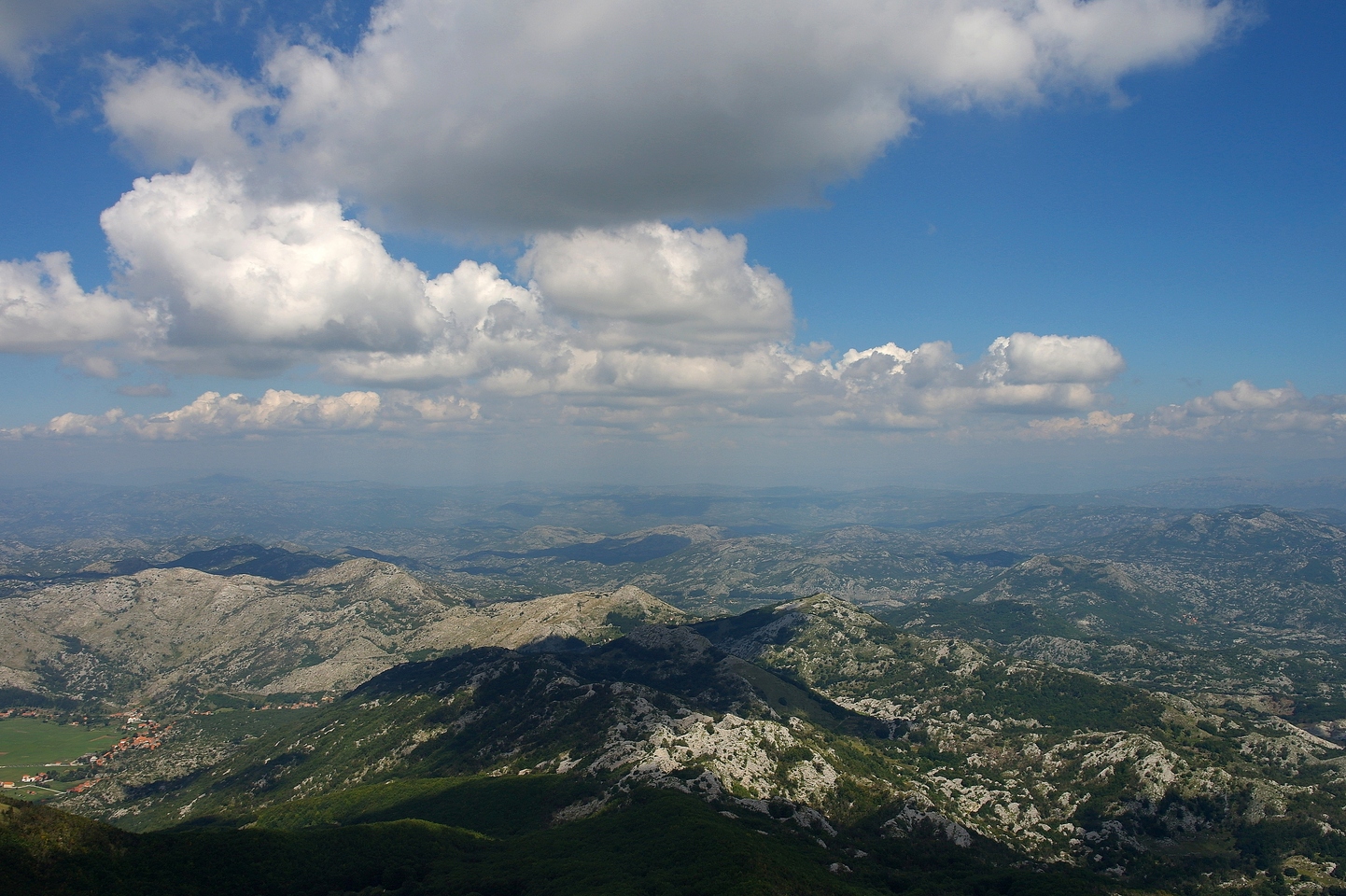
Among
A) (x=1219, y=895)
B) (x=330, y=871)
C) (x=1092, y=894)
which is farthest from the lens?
(x=1219, y=895)

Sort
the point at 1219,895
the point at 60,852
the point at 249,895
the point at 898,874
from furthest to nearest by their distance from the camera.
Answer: the point at 1219,895, the point at 898,874, the point at 249,895, the point at 60,852

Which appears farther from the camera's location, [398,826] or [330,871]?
[398,826]

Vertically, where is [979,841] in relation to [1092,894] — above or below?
below

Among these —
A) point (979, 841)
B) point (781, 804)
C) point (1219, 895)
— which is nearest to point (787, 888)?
point (781, 804)

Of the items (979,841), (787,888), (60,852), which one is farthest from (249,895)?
(979,841)

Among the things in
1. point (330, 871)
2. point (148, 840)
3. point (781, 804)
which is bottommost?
point (781, 804)

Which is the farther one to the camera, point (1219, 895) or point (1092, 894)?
point (1219, 895)

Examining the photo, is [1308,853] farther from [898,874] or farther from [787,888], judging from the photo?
[787,888]

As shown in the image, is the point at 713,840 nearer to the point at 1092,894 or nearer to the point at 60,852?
the point at 1092,894

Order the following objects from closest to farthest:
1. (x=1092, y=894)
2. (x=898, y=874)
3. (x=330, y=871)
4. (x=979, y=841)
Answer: (x=330, y=871), (x=1092, y=894), (x=898, y=874), (x=979, y=841)
